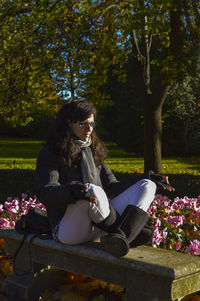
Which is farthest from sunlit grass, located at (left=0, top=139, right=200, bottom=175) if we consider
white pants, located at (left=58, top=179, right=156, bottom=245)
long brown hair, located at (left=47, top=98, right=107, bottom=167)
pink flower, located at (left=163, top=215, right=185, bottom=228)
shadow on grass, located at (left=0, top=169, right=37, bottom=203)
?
white pants, located at (left=58, top=179, right=156, bottom=245)

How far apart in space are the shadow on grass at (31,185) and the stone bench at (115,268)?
362 centimetres

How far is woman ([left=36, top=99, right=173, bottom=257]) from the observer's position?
8.70 feet

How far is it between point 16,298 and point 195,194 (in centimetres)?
435

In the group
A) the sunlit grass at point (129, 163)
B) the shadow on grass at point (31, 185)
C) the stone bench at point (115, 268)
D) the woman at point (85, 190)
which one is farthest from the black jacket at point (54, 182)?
the sunlit grass at point (129, 163)

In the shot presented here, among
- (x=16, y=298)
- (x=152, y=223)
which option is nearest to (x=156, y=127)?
(x=152, y=223)

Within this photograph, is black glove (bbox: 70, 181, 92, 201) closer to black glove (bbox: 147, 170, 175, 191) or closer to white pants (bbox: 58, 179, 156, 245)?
white pants (bbox: 58, 179, 156, 245)

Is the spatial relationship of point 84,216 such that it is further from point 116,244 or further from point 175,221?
point 175,221

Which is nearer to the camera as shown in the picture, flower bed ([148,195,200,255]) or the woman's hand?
the woman's hand

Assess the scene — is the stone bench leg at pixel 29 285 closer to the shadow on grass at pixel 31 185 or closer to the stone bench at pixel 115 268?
the stone bench at pixel 115 268

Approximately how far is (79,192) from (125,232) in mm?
425

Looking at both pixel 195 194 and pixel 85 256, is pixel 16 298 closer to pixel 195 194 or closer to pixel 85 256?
pixel 85 256

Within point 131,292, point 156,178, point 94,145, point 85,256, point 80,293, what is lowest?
point 80,293

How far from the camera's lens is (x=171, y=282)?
7.54 feet

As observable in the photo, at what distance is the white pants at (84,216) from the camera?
2.71 m
